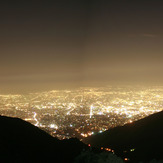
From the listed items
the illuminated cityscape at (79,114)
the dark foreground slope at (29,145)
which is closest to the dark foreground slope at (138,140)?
the dark foreground slope at (29,145)

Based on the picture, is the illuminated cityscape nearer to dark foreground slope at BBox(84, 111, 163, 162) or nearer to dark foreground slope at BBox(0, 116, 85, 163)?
dark foreground slope at BBox(84, 111, 163, 162)

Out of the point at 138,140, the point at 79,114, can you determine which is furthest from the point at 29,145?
the point at 79,114

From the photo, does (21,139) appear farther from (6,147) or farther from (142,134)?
(142,134)

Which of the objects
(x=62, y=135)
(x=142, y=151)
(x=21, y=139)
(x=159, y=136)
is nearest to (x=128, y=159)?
(x=142, y=151)

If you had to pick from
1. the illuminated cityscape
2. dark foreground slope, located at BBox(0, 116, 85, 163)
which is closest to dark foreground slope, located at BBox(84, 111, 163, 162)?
dark foreground slope, located at BBox(0, 116, 85, 163)

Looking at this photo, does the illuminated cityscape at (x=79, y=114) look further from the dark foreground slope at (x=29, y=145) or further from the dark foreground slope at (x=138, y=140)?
the dark foreground slope at (x=29, y=145)
